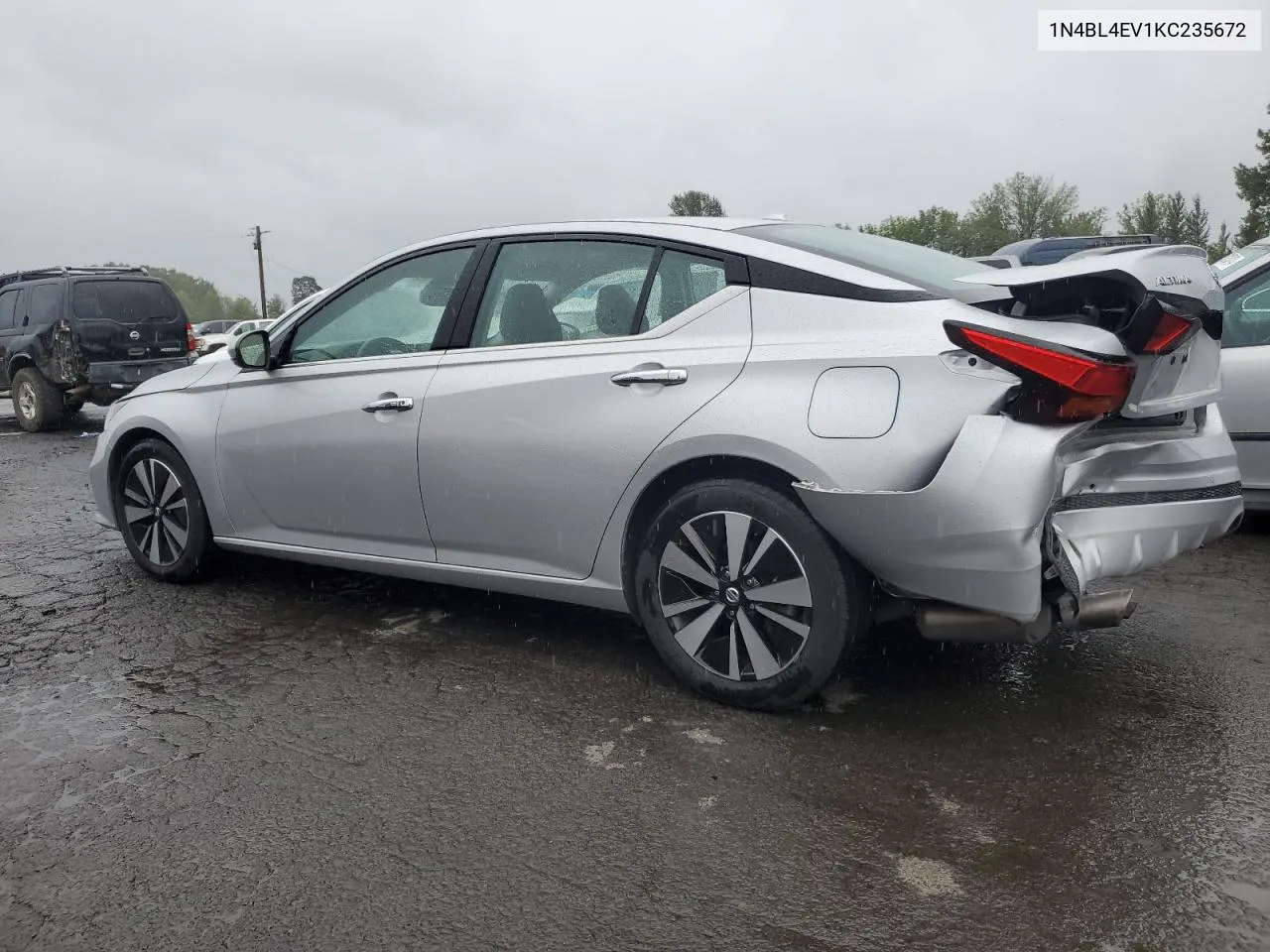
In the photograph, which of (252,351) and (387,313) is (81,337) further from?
(387,313)

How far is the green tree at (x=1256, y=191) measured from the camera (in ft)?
188

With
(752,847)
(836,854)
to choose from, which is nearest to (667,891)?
(752,847)

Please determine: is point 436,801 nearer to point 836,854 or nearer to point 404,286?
point 836,854

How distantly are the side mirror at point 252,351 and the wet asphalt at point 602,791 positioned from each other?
1.12 metres

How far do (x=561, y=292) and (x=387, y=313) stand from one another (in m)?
0.90

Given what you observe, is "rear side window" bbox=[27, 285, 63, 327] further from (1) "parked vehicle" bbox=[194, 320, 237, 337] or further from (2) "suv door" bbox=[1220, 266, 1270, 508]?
(1) "parked vehicle" bbox=[194, 320, 237, 337]

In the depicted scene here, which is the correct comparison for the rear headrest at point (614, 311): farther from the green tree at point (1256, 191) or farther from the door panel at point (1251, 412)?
the green tree at point (1256, 191)

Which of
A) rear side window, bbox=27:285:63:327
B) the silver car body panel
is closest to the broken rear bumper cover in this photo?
the silver car body panel

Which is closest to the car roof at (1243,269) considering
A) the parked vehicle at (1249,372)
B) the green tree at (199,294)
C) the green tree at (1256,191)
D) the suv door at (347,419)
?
the parked vehicle at (1249,372)

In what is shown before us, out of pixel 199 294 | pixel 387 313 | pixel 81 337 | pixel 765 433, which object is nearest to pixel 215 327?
pixel 81 337

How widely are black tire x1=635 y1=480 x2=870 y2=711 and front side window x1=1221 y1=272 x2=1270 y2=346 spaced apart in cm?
360

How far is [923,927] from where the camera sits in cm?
225

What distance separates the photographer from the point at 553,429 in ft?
11.9

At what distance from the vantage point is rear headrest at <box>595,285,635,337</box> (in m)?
3.62
